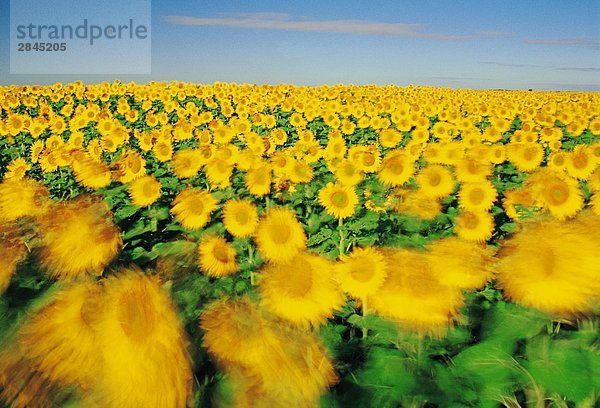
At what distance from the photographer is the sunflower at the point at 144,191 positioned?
12.6 ft

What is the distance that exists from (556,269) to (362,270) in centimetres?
92

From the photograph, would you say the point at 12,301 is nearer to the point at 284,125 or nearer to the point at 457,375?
the point at 457,375

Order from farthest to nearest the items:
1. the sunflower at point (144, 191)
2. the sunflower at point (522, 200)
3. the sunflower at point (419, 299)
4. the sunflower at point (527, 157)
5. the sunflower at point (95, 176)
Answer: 1. the sunflower at point (527, 157)
2. the sunflower at point (95, 176)
3. the sunflower at point (144, 191)
4. the sunflower at point (522, 200)
5. the sunflower at point (419, 299)

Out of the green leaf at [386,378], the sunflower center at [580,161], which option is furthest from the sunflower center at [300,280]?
the sunflower center at [580,161]

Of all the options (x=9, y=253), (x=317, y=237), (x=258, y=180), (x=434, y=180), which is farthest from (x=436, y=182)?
(x=9, y=253)

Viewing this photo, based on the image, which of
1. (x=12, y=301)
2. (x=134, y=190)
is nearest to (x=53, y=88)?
(x=134, y=190)

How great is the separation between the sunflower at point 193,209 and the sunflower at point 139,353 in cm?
224

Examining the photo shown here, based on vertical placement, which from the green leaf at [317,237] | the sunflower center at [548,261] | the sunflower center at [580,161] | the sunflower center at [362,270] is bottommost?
the green leaf at [317,237]

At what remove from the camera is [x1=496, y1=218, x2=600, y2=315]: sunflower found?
45.4 inches

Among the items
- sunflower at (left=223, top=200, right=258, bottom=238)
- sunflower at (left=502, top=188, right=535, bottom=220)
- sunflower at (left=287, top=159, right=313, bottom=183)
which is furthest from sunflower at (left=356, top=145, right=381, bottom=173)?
sunflower at (left=223, top=200, right=258, bottom=238)

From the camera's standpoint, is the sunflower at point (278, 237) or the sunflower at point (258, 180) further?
the sunflower at point (258, 180)

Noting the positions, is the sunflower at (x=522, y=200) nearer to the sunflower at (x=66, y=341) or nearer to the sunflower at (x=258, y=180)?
the sunflower at (x=258, y=180)

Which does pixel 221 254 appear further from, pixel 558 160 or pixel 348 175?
pixel 558 160

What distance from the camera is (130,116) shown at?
1244 cm
